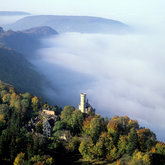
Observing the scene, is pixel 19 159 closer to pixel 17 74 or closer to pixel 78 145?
pixel 78 145

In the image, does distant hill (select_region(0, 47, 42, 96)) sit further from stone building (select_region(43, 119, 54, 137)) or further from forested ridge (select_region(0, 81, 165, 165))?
forested ridge (select_region(0, 81, 165, 165))

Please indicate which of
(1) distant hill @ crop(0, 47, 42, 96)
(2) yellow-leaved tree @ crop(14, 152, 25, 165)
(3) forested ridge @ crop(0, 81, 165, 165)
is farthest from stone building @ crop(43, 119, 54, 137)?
(1) distant hill @ crop(0, 47, 42, 96)

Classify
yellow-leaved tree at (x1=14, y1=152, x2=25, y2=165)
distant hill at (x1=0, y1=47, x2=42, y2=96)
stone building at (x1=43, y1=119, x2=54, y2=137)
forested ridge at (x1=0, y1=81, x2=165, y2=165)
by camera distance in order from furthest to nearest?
distant hill at (x1=0, y1=47, x2=42, y2=96) → stone building at (x1=43, y1=119, x2=54, y2=137) → forested ridge at (x1=0, y1=81, x2=165, y2=165) → yellow-leaved tree at (x1=14, y1=152, x2=25, y2=165)

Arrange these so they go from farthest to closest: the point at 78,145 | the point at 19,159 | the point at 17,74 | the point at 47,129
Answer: the point at 17,74
the point at 47,129
the point at 78,145
the point at 19,159

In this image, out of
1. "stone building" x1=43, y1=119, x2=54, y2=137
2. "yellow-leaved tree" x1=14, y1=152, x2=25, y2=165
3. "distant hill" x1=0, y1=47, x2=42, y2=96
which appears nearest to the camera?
"yellow-leaved tree" x1=14, y1=152, x2=25, y2=165

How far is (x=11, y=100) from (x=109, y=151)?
40.4m

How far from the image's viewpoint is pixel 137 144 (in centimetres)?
4381

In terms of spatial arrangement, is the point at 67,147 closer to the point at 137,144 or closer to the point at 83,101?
the point at 137,144

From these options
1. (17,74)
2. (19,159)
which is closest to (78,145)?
(19,159)

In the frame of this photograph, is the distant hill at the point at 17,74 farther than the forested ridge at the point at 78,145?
Yes

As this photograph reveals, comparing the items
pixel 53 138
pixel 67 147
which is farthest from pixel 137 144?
pixel 53 138

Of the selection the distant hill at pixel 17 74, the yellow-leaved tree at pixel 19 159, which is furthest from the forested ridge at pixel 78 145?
the distant hill at pixel 17 74

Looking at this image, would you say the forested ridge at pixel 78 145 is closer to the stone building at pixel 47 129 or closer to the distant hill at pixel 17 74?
the stone building at pixel 47 129

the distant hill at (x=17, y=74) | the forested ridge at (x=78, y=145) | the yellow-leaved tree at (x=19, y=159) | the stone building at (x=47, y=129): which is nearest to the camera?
the yellow-leaved tree at (x=19, y=159)
